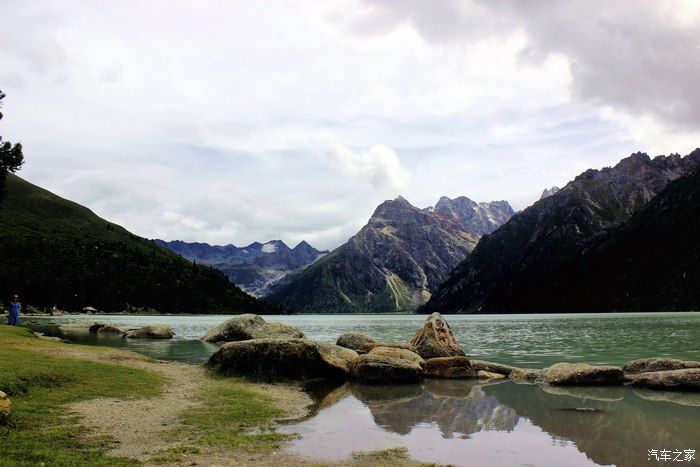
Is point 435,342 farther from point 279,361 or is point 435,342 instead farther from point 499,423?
point 499,423

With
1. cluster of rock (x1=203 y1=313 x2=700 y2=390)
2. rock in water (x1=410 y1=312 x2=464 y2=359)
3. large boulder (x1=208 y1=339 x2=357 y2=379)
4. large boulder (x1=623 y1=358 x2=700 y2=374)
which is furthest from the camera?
rock in water (x1=410 y1=312 x2=464 y2=359)

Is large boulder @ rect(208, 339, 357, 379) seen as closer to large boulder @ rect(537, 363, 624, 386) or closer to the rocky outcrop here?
large boulder @ rect(537, 363, 624, 386)

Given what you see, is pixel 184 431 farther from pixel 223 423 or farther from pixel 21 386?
pixel 21 386

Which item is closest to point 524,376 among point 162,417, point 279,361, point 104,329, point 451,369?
point 451,369

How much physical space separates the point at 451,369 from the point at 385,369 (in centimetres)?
523

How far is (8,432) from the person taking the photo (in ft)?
45.8

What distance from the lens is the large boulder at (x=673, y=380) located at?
26.7 meters

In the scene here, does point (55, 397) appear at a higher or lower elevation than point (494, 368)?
→ higher

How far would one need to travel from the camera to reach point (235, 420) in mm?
19016

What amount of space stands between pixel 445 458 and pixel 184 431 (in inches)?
349

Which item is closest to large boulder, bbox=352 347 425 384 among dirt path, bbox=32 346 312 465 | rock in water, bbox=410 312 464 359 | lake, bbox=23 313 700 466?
lake, bbox=23 313 700 466

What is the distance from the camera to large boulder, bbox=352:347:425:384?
3167 cm

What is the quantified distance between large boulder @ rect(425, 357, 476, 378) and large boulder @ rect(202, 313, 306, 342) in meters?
14.6

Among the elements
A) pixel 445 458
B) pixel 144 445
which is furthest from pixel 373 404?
pixel 144 445
